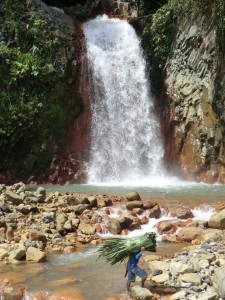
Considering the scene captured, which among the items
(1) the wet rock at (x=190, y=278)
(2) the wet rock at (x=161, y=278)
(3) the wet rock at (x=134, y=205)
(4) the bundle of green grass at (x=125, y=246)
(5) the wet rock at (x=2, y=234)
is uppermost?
(3) the wet rock at (x=134, y=205)

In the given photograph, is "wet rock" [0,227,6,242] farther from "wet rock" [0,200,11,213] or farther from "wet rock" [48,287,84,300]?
"wet rock" [48,287,84,300]

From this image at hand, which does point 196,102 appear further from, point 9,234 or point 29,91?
point 9,234

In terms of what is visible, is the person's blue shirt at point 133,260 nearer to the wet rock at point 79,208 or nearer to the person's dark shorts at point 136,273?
the person's dark shorts at point 136,273

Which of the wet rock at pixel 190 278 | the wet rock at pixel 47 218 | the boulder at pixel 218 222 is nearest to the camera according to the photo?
the wet rock at pixel 190 278

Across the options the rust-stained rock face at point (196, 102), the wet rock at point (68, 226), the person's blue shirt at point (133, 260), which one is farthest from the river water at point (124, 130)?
the person's blue shirt at point (133, 260)

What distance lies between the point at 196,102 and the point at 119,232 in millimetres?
11535

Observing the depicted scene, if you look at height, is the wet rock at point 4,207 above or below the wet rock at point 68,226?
above

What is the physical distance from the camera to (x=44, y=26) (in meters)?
24.0

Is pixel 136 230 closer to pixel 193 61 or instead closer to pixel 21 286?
pixel 21 286

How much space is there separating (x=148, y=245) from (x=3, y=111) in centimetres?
1558

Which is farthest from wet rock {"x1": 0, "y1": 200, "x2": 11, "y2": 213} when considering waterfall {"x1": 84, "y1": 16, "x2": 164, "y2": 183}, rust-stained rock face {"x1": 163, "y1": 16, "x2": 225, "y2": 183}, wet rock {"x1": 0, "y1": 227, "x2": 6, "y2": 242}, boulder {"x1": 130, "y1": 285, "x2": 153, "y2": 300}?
rust-stained rock face {"x1": 163, "y1": 16, "x2": 225, "y2": 183}

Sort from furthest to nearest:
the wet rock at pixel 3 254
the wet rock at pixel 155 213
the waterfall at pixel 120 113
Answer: the waterfall at pixel 120 113, the wet rock at pixel 155 213, the wet rock at pixel 3 254

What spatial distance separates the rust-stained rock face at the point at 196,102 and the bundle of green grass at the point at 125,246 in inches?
539

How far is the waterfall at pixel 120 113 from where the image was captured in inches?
905
